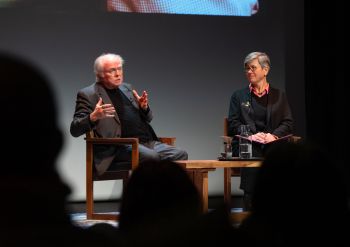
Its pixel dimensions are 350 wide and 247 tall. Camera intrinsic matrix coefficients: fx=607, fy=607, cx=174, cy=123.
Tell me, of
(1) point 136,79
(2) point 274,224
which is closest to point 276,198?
(2) point 274,224

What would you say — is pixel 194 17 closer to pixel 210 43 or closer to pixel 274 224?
pixel 210 43

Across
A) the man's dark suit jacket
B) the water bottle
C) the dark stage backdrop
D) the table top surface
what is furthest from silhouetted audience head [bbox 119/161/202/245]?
the dark stage backdrop

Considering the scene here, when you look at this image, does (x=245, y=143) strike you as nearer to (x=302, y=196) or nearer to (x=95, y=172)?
(x=95, y=172)

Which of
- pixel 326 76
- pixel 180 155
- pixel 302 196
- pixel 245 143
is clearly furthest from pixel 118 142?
pixel 302 196

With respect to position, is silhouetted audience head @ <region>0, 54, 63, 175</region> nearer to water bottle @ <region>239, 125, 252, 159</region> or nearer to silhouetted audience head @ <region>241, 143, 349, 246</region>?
silhouetted audience head @ <region>241, 143, 349, 246</region>

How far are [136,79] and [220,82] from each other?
0.78m

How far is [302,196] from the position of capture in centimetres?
90

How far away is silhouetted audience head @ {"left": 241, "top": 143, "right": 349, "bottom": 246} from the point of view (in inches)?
34.2

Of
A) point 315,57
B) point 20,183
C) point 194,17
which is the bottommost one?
point 20,183

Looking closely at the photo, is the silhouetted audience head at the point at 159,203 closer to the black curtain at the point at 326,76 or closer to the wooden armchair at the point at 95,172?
the wooden armchair at the point at 95,172

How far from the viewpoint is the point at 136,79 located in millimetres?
5238

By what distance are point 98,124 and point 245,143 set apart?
1047 millimetres

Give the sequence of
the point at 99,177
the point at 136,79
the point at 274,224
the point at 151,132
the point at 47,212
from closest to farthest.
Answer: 1. the point at 47,212
2. the point at 274,224
3. the point at 99,177
4. the point at 151,132
5. the point at 136,79

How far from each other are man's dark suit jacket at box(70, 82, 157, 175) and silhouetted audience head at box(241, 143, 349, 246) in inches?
124
